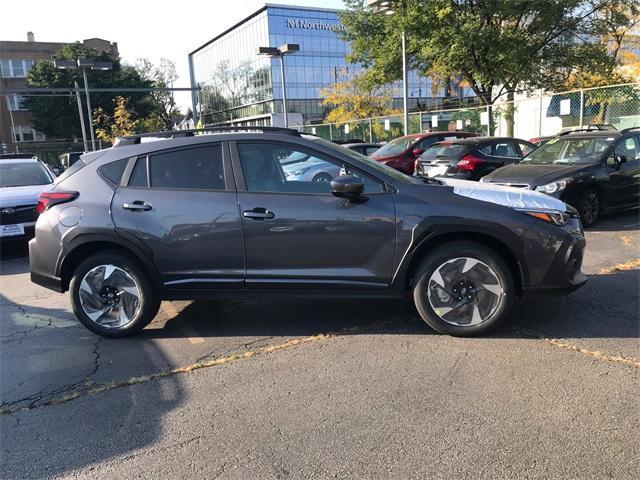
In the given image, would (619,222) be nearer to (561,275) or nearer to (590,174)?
(590,174)

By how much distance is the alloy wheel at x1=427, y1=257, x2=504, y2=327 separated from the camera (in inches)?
165

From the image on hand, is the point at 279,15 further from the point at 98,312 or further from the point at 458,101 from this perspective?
the point at 98,312

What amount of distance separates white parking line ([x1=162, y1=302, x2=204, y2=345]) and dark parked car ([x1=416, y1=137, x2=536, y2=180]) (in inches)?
266

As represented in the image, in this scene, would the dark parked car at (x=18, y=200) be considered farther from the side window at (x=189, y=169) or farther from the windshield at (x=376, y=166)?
the windshield at (x=376, y=166)

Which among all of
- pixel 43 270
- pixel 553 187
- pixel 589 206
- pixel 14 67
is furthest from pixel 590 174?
pixel 14 67

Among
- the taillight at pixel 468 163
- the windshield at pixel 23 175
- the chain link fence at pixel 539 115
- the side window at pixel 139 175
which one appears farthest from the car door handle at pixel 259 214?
the chain link fence at pixel 539 115

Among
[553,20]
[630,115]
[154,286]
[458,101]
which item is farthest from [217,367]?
[458,101]

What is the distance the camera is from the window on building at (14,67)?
65438 mm

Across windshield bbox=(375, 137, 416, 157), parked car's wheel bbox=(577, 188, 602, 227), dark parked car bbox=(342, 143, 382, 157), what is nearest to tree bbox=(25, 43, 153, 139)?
dark parked car bbox=(342, 143, 382, 157)

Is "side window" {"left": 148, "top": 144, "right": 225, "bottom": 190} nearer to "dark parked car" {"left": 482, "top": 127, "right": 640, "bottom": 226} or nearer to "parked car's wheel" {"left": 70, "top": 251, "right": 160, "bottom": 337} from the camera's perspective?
"parked car's wheel" {"left": 70, "top": 251, "right": 160, "bottom": 337}

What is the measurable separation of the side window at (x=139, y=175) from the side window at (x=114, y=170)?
0.11 metres

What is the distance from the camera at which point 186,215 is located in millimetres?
4359

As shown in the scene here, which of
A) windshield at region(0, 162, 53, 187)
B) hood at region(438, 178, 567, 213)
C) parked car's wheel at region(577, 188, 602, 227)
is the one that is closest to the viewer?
hood at region(438, 178, 567, 213)

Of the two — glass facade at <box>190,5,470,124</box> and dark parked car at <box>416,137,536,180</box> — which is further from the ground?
glass facade at <box>190,5,470,124</box>
